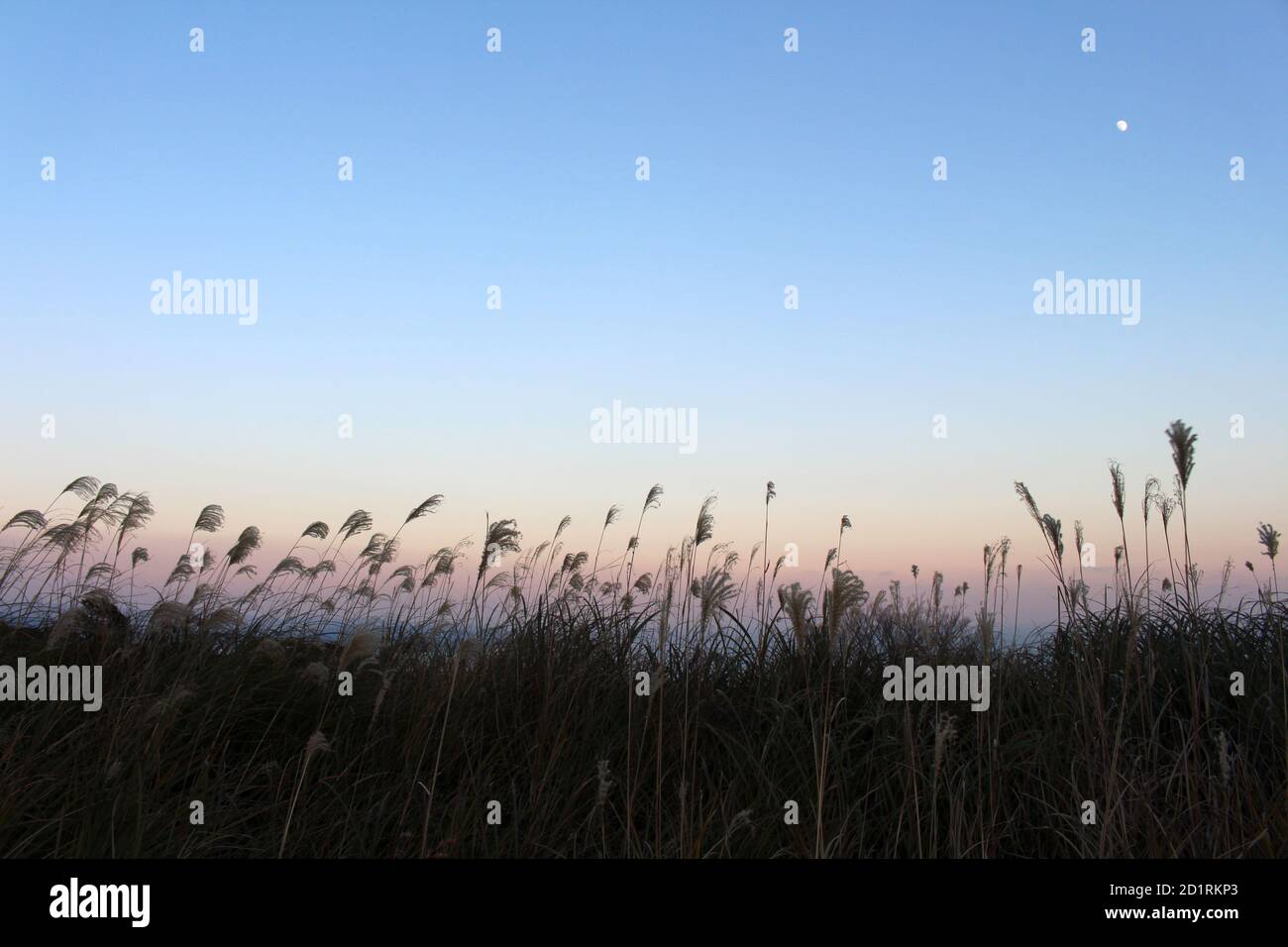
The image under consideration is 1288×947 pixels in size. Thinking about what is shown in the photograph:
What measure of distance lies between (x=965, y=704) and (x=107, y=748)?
500cm

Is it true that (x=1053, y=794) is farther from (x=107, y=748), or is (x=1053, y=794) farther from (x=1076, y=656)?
(x=107, y=748)

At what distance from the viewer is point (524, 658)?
669 centimetres

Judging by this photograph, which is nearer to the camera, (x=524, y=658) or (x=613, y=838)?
(x=613, y=838)

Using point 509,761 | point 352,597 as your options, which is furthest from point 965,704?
point 352,597

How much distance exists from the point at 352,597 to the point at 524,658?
5.72ft

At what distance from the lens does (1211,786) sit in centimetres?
528

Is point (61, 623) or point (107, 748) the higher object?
point (61, 623)
